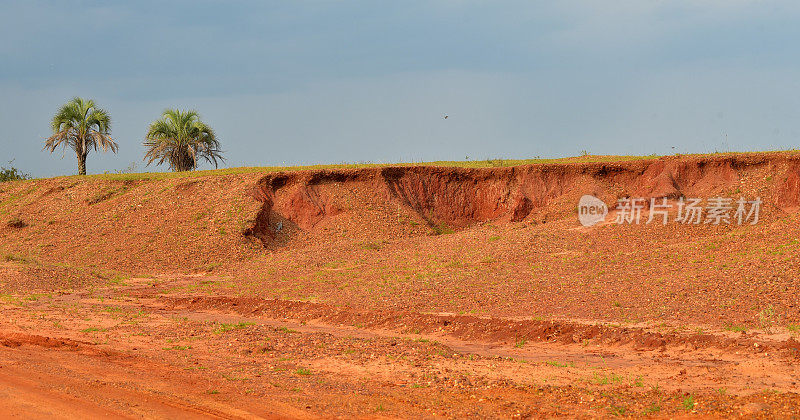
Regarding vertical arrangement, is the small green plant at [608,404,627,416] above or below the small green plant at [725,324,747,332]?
below

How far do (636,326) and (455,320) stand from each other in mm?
3455

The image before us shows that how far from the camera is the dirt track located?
29.2ft

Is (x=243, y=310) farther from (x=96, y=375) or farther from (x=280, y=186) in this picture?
(x=280, y=186)

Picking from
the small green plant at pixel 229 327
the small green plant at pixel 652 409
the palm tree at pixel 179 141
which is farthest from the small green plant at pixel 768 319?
the palm tree at pixel 179 141

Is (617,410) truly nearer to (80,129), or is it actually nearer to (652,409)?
(652,409)

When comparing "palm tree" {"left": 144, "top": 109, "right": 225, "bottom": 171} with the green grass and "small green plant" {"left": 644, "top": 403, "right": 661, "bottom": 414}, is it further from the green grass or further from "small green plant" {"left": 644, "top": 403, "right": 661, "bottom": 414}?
"small green plant" {"left": 644, "top": 403, "right": 661, "bottom": 414}

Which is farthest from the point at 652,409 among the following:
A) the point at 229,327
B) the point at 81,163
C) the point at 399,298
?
the point at 81,163

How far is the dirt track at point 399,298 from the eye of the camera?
351 inches

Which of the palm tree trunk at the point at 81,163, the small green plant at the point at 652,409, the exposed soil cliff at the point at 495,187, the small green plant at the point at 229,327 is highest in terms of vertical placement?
the palm tree trunk at the point at 81,163

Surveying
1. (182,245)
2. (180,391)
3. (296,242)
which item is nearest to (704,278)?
(180,391)

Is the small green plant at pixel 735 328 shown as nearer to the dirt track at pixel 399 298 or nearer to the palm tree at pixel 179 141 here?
the dirt track at pixel 399 298

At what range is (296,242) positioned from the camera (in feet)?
89.1

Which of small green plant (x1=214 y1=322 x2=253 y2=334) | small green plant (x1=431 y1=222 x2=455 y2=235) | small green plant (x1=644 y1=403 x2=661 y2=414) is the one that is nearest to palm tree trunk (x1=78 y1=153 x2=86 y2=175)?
small green plant (x1=431 y1=222 x2=455 y2=235)

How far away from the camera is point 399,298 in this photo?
53.9 feet
